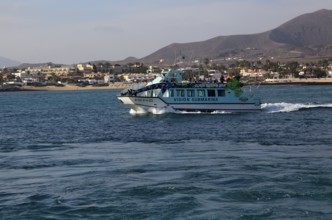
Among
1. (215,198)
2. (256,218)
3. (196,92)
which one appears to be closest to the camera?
(256,218)

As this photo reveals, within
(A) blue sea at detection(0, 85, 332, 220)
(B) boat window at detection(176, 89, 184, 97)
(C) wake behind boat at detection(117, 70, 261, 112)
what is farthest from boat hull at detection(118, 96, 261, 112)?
(A) blue sea at detection(0, 85, 332, 220)

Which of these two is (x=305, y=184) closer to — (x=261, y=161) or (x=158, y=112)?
(x=261, y=161)

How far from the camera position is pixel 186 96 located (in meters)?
55.3

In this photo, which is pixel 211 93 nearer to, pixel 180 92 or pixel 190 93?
pixel 190 93

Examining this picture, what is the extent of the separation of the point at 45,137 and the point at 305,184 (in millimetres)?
21243

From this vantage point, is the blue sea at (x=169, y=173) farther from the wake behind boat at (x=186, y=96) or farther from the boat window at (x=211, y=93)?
the boat window at (x=211, y=93)

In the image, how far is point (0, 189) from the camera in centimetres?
2106

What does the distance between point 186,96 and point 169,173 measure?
32207 mm

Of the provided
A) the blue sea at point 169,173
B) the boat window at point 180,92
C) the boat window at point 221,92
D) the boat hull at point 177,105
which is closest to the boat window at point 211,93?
the boat window at point 221,92

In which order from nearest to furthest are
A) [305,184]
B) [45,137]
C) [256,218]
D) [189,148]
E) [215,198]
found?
[256,218] → [215,198] → [305,184] → [189,148] → [45,137]

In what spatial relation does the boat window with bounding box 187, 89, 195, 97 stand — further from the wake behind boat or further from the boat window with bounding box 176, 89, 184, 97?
the boat window with bounding box 176, 89, 184, 97

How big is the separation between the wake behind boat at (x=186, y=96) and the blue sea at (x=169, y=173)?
12.9 meters

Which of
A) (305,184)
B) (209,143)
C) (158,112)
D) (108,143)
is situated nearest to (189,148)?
(209,143)

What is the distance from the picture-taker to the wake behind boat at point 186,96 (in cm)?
5478
